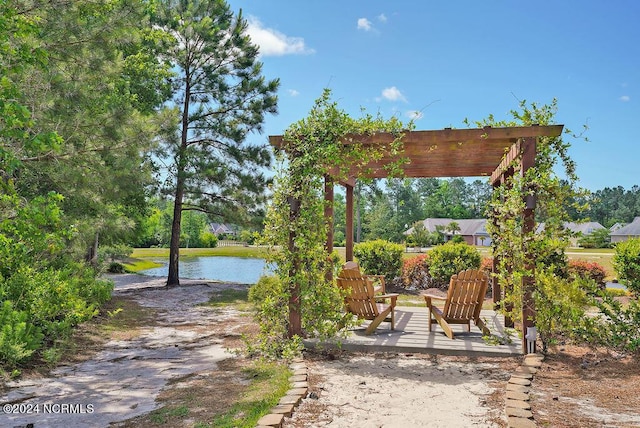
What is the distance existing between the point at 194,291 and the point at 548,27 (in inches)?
414

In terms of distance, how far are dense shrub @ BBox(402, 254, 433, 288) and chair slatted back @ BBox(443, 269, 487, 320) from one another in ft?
19.7

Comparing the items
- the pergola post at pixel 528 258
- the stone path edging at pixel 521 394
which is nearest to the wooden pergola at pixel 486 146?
the pergola post at pixel 528 258

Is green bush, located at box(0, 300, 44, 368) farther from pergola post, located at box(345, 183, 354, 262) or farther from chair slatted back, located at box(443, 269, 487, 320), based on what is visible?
pergola post, located at box(345, 183, 354, 262)

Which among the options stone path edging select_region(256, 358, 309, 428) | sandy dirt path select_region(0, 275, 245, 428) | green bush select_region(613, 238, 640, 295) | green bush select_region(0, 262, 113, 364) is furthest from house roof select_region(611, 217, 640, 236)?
green bush select_region(0, 262, 113, 364)

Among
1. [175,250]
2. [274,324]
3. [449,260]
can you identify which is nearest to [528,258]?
[274,324]

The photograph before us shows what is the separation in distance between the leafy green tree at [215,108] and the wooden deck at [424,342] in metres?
8.50

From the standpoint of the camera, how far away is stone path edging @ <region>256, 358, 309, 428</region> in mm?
2885

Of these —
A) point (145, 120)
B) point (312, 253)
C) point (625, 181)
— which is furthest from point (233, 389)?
point (625, 181)

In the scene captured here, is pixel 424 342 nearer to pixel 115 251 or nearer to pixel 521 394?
pixel 521 394

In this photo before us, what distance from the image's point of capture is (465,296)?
17.9 ft

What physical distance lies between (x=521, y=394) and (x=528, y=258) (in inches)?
69.5

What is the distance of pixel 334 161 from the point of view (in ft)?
16.8

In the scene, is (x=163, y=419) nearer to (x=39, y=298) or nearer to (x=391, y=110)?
(x=39, y=298)

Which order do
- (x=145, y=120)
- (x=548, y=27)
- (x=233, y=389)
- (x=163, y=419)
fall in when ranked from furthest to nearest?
Result: 1. (x=548, y=27)
2. (x=145, y=120)
3. (x=233, y=389)
4. (x=163, y=419)
